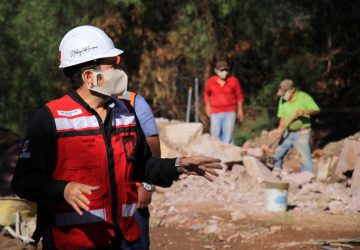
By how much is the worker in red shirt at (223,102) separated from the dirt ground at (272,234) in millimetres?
3858

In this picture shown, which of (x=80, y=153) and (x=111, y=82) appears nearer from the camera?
(x=80, y=153)

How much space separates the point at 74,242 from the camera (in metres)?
3.44

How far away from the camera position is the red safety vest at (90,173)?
3.42 m

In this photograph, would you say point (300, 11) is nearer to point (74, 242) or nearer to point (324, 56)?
point (324, 56)

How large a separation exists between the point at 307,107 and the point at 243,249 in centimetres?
446

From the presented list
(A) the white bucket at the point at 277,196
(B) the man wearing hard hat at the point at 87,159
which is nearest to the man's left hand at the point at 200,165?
(B) the man wearing hard hat at the point at 87,159

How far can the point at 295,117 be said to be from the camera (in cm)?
1263

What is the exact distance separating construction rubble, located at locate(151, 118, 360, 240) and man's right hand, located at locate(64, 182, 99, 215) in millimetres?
6022

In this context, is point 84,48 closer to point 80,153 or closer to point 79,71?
point 79,71

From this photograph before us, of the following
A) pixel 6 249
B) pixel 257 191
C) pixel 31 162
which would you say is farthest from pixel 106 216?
pixel 257 191

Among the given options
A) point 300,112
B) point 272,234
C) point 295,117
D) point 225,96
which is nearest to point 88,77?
point 272,234

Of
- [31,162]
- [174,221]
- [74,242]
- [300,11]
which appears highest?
[300,11]

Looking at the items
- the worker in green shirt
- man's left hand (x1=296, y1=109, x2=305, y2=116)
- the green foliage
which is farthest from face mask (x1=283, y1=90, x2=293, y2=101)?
the green foliage

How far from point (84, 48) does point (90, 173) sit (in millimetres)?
590
